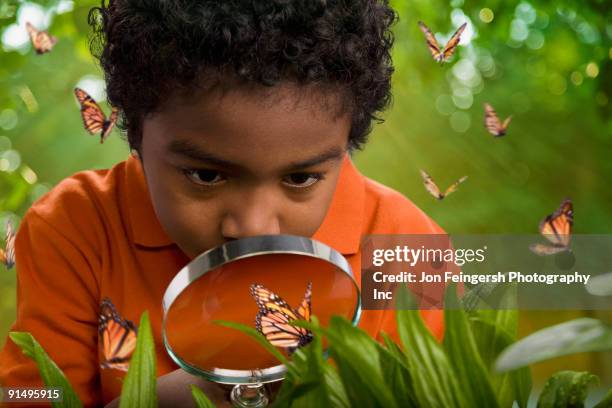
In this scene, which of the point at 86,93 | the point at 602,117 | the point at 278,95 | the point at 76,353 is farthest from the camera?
the point at 602,117

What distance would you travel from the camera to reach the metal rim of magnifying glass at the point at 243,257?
1.82ft

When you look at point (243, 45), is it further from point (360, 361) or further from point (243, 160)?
point (360, 361)

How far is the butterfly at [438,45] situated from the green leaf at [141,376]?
595mm

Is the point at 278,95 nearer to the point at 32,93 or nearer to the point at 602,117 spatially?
the point at 32,93

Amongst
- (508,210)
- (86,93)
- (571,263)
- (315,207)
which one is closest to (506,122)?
(508,210)

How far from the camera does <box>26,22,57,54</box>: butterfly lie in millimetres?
913

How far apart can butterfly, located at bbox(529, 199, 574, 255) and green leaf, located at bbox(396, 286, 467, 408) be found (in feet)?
1.70

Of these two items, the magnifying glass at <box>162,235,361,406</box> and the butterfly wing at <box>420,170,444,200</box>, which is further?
the butterfly wing at <box>420,170,444,200</box>

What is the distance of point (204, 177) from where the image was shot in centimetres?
63

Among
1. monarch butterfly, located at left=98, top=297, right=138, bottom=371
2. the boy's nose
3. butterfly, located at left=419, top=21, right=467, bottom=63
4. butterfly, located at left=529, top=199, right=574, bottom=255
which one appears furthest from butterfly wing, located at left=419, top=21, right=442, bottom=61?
monarch butterfly, located at left=98, top=297, right=138, bottom=371

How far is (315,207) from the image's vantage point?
0.66 metres

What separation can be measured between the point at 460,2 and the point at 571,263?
37cm

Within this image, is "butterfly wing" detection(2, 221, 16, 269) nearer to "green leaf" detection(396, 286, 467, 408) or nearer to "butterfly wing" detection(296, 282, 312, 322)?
"butterfly wing" detection(296, 282, 312, 322)

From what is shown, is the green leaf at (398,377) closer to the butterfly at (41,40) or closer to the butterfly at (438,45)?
the butterfly at (438,45)
